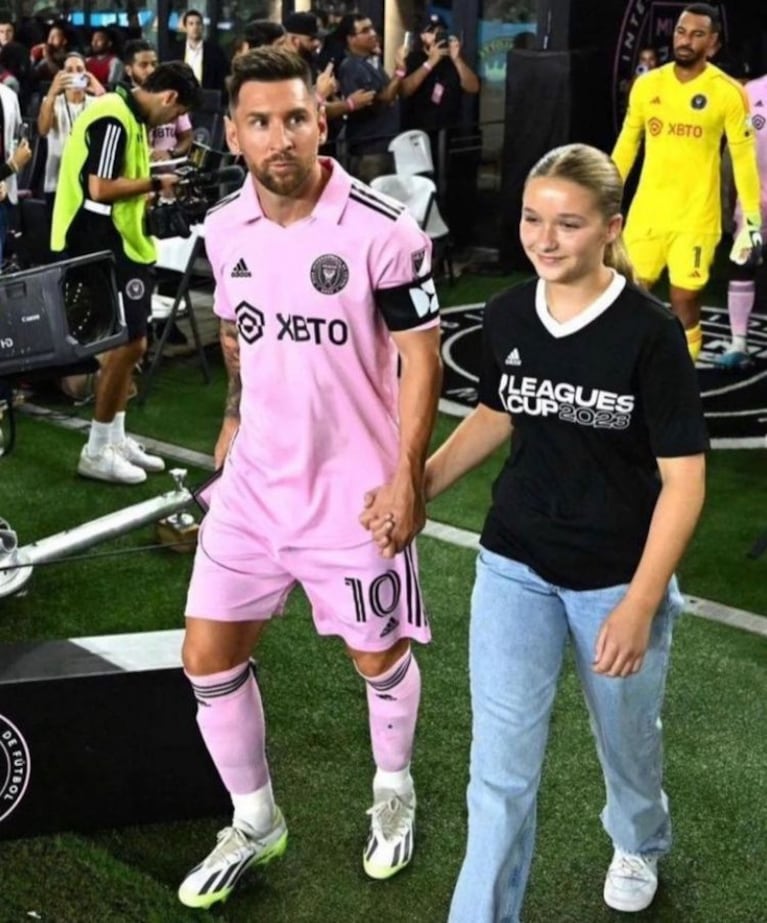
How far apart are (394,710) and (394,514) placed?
1.87 feet

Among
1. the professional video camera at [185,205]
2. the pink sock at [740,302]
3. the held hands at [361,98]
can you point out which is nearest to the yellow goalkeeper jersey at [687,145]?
the pink sock at [740,302]

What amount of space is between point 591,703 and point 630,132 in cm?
445

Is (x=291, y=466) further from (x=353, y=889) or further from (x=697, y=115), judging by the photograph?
(x=697, y=115)

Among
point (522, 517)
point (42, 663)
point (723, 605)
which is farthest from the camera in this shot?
point (723, 605)

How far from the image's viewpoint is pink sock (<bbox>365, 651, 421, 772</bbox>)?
318 cm

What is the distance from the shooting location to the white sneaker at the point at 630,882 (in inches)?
124

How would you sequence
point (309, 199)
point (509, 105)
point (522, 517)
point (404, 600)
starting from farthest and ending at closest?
point (509, 105) → point (404, 600) → point (309, 199) → point (522, 517)

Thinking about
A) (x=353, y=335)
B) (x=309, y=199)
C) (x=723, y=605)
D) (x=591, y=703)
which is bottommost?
(x=723, y=605)

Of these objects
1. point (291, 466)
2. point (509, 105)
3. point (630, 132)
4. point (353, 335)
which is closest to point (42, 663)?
point (291, 466)

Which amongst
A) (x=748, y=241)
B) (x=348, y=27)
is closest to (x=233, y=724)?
(x=748, y=241)

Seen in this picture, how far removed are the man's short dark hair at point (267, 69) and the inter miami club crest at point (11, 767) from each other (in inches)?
59.3

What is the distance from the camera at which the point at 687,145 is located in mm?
6602

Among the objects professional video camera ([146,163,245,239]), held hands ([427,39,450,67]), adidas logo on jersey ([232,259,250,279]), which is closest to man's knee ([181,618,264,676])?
adidas logo on jersey ([232,259,250,279])

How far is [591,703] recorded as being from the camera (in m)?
2.76
